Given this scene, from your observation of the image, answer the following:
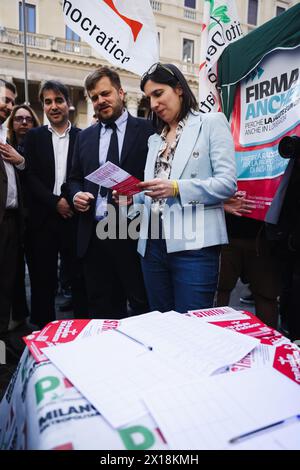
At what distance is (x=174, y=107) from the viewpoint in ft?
5.28

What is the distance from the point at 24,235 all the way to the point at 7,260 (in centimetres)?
39

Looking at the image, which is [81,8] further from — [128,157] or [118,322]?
[118,322]

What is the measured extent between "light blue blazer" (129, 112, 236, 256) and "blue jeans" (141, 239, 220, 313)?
0.06 metres

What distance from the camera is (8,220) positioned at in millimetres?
2371

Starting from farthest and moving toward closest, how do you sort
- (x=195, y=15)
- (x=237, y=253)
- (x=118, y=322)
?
1. (x=195, y=15)
2. (x=237, y=253)
3. (x=118, y=322)

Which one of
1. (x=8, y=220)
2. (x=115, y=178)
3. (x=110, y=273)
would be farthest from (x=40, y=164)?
(x=115, y=178)

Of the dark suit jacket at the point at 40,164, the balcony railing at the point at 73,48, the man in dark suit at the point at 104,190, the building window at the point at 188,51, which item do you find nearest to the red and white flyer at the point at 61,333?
the man in dark suit at the point at 104,190

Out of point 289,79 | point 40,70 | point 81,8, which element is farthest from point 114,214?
point 40,70

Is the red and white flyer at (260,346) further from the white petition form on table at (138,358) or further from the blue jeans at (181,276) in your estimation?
the blue jeans at (181,276)

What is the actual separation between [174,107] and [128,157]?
53 cm

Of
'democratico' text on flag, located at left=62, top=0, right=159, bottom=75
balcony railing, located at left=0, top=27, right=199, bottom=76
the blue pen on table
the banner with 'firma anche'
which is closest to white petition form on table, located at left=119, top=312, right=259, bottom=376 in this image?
the blue pen on table

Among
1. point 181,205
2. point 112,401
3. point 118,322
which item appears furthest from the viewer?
point 181,205

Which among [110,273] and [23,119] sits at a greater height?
[23,119]

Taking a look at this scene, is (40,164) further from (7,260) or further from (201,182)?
(201,182)
